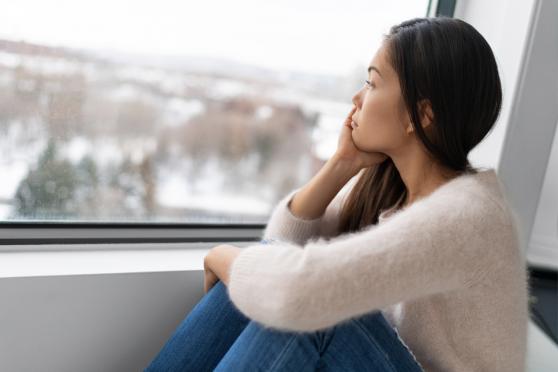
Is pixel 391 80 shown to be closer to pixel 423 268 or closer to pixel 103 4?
pixel 423 268

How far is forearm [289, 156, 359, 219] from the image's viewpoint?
1.15 metres

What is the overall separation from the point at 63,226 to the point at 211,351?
472mm

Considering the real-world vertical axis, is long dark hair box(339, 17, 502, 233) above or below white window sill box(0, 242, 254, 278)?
above

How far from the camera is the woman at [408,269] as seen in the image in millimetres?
729

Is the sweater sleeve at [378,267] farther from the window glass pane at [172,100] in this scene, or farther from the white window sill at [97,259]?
the window glass pane at [172,100]

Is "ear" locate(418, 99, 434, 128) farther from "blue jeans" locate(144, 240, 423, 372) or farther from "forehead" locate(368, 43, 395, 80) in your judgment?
"blue jeans" locate(144, 240, 423, 372)

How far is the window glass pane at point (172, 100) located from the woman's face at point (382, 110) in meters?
0.23

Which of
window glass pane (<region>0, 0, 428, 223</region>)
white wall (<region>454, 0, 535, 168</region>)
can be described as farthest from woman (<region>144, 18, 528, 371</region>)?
white wall (<region>454, 0, 535, 168</region>)

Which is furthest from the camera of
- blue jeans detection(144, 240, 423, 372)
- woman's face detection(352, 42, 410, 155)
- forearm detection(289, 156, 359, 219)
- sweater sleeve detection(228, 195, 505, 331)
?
forearm detection(289, 156, 359, 219)

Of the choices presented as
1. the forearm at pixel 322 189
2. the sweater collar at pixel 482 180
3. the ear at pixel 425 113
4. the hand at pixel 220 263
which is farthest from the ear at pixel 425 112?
the hand at pixel 220 263

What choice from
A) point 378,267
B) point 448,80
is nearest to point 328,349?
point 378,267

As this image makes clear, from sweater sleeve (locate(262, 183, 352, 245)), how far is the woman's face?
A: 0.26 m

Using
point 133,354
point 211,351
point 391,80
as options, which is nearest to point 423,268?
point 391,80

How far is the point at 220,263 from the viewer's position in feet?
3.24
